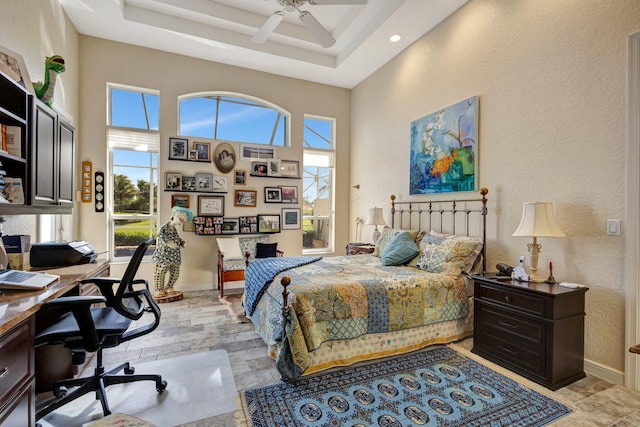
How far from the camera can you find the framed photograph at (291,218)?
17.5 feet

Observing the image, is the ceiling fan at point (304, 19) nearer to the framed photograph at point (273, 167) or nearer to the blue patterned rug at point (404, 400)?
the framed photograph at point (273, 167)

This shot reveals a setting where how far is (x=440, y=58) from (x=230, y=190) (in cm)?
354

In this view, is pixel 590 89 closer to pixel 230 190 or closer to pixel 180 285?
pixel 230 190

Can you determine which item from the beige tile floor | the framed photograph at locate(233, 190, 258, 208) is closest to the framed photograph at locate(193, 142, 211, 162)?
the framed photograph at locate(233, 190, 258, 208)

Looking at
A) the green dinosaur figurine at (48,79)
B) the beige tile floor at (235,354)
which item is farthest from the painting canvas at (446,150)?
the green dinosaur figurine at (48,79)

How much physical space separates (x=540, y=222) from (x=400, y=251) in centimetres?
139

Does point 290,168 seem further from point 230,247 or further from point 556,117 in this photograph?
point 556,117

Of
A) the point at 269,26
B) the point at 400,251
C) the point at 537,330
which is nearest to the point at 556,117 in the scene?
the point at 537,330

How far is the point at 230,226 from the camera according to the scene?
491 centimetres

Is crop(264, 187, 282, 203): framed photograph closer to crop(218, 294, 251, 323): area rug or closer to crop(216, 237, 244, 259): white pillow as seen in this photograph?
crop(216, 237, 244, 259): white pillow

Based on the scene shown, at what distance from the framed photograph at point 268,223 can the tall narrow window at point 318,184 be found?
0.57 meters

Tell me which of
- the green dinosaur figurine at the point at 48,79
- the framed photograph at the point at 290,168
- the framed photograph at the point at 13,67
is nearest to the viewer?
the framed photograph at the point at 13,67

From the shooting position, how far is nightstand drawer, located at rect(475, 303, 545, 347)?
2.21 meters

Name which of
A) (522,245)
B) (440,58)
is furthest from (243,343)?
(440,58)
